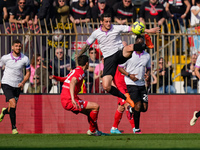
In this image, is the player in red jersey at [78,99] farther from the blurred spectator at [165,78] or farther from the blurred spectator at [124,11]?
the blurred spectator at [124,11]

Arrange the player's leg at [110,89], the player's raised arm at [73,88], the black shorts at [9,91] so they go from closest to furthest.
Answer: the player's raised arm at [73,88] → the player's leg at [110,89] → the black shorts at [9,91]

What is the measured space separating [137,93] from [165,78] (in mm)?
2054

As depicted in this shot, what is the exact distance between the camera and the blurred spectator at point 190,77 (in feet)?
46.0

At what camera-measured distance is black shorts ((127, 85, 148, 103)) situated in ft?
40.0

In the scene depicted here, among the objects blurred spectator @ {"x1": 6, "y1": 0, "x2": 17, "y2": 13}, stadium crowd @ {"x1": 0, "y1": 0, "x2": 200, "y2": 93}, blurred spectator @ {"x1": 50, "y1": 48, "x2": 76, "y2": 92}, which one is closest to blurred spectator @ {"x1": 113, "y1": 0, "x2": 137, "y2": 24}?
stadium crowd @ {"x1": 0, "y1": 0, "x2": 200, "y2": 93}

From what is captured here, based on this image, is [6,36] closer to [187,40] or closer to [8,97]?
[8,97]

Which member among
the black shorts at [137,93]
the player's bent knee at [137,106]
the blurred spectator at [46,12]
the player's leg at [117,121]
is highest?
the blurred spectator at [46,12]

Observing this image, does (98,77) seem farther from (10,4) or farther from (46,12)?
(10,4)

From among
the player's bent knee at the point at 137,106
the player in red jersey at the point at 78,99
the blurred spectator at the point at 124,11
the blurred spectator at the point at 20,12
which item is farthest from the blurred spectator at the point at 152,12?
the player in red jersey at the point at 78,99

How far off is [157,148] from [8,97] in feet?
18.2

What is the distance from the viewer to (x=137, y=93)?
12234 millimetres

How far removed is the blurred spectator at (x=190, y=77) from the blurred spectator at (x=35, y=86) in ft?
12.2

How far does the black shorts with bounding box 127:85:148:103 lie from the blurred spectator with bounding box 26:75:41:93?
2862 millimetres

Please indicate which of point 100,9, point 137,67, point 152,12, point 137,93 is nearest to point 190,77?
point 137,67
